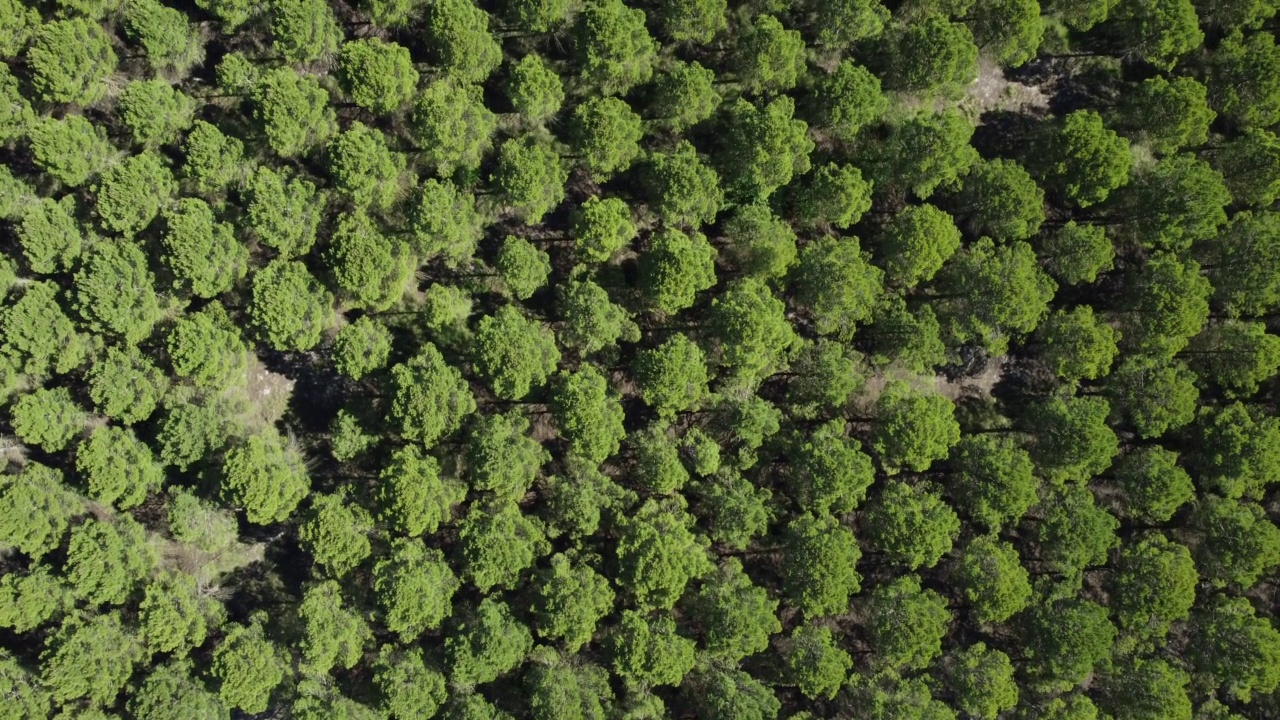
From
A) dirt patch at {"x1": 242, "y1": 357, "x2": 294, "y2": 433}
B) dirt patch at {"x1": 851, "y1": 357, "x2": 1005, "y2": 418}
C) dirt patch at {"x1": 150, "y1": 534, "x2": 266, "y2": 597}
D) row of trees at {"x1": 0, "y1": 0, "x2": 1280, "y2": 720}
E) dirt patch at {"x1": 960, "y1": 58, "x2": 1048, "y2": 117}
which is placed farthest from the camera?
dirt patch at {"x1": 960, "y1": 58, "x2": 1048, "y2": 117}

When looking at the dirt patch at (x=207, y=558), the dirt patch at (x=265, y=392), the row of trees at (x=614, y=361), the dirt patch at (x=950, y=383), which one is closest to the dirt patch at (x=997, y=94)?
the row of trees at (x=614, y=361)

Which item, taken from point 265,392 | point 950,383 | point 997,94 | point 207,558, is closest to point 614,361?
point 265,392

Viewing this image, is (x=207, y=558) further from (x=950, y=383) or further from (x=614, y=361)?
(x=950, y=383)

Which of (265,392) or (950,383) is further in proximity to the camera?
(950,383)

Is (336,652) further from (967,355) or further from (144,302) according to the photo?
(967,355)

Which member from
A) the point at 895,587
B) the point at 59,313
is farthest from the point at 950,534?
the point at 59,313

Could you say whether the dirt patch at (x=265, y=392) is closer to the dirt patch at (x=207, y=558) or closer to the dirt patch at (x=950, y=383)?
the dirt patch at (x=207, y=558)

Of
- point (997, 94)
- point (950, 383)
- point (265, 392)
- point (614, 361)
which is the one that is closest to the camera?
point (614, 361)

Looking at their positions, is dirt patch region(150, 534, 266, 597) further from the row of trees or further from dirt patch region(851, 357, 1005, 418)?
dirt patch region(851, 357, 1005, 418)

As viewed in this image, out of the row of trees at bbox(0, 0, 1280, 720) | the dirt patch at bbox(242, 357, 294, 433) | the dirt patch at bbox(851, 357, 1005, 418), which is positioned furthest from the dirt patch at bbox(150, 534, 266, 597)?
the dirt patch at bbox(851, 357, 1005, 418)
